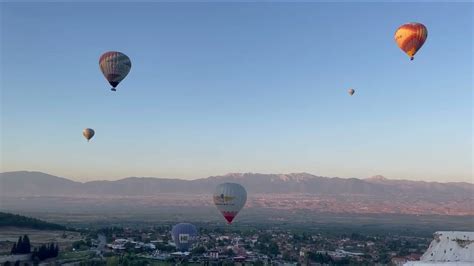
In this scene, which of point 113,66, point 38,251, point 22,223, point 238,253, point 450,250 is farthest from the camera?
point 22,223

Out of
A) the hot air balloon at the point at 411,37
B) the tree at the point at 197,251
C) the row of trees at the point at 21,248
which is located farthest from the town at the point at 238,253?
the hot air balloon at the point at 411,37

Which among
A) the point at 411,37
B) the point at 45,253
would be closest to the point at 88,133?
the point at 45,253

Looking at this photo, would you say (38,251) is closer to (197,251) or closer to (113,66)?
(197,251)

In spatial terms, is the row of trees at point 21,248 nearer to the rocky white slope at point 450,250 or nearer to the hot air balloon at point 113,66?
the hot air balloon at point 113,66

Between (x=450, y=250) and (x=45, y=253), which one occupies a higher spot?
(x=450, y=250)

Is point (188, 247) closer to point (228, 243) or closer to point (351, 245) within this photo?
point (228, 243)

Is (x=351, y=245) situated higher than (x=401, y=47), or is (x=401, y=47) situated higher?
(x=401, y=47)

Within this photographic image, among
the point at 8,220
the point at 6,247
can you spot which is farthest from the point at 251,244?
the point at 8,220
